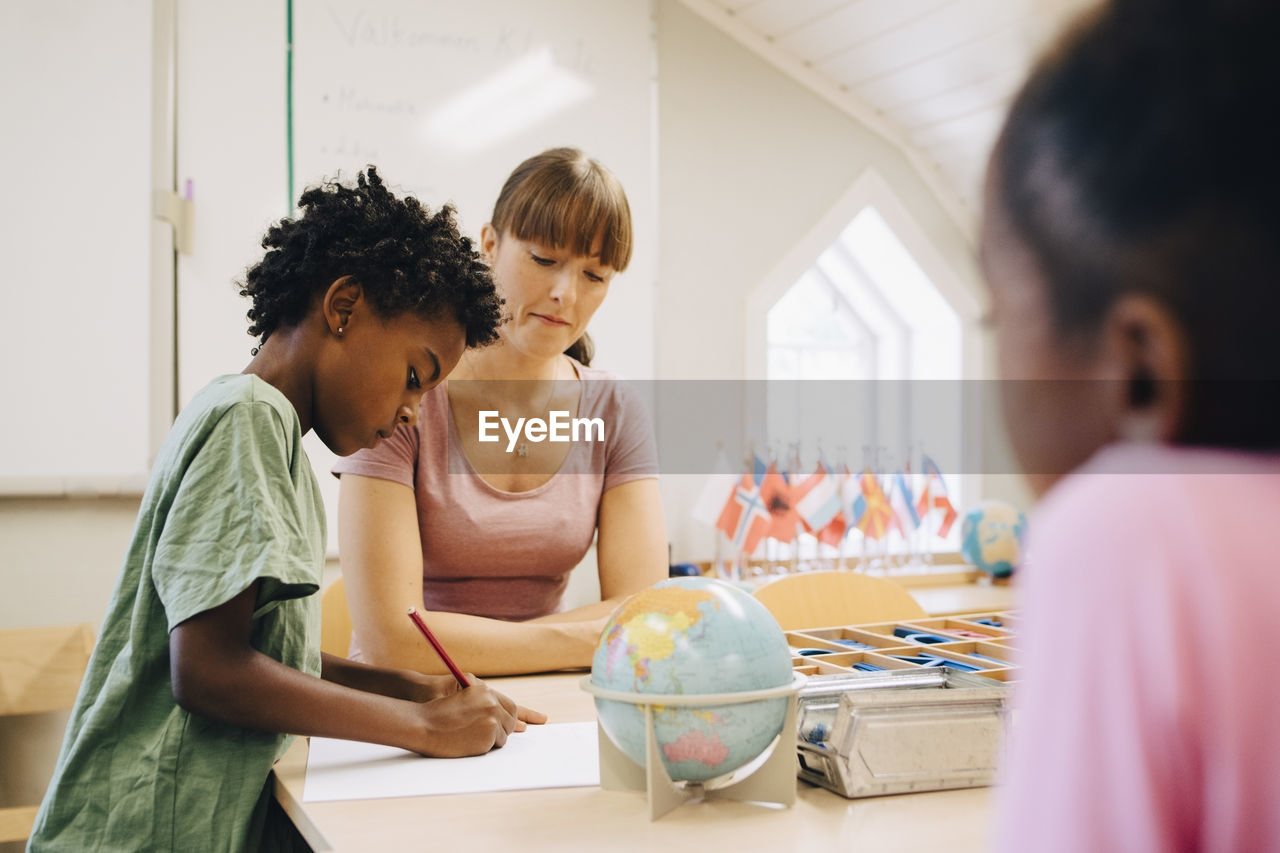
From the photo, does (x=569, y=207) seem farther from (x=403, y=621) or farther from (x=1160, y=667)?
(x=1160, y=667)

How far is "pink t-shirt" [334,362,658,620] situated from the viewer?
4.71ft

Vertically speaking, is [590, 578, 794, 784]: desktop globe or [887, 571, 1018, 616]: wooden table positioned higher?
[590, 578, 794, 784]: desktop globe

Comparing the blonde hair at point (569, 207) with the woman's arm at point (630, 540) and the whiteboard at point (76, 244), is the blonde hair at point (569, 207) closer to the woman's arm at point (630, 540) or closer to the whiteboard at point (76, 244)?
the woman's arm at point (630, 540)

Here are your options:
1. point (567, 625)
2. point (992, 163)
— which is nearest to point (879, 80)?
point (567, 625)

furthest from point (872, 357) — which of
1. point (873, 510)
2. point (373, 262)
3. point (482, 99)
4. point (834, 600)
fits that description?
point (373, 262)

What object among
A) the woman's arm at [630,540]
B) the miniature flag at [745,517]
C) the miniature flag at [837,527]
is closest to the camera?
the woman's arm at [630,540]

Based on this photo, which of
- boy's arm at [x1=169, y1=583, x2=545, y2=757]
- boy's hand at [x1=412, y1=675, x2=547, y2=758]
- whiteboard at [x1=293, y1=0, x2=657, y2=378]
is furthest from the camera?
whiteboard at [x1=293, y1=0, x2=657, y2=378]

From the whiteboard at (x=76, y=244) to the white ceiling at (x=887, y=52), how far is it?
5.14 ft

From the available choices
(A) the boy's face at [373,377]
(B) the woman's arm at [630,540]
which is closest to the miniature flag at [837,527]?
(B) the woman's arm at [630,540]

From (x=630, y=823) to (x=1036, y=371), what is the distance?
58 cm

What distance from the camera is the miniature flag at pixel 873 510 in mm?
3006

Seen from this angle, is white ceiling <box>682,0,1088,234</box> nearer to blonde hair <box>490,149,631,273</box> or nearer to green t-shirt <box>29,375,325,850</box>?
blonde hair <box>490,149,631,273</box>

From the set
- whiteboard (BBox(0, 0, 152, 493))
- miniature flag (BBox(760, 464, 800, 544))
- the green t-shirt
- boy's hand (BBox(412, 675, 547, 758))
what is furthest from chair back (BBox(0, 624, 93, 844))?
miniature flag (BBox(760, 464, 800, 544))

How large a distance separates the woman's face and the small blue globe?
1.90 meters
